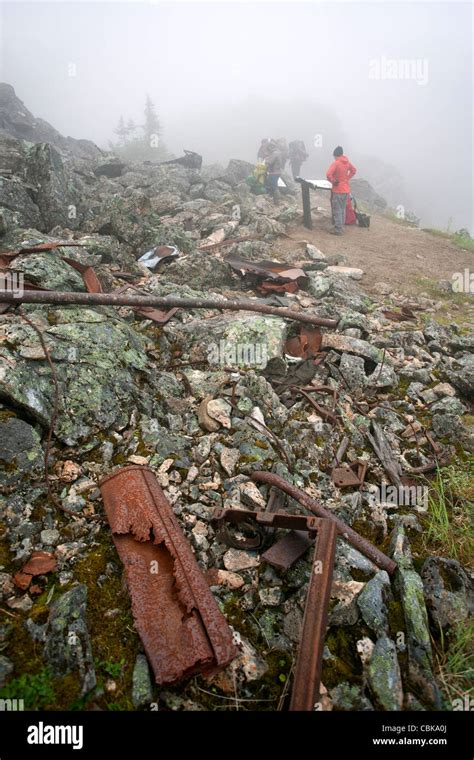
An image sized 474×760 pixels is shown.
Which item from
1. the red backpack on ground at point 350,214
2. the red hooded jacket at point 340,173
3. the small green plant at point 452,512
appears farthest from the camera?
the red backpack on ground at point 350,214

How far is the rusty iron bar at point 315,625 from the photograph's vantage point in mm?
1669

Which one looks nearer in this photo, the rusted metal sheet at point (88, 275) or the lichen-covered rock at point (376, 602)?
the lichen-covered rock at point (376, 602)

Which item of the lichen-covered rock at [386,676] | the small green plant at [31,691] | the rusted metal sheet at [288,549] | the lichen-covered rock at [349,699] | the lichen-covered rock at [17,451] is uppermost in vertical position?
the lichen-covered rock at [17,451]

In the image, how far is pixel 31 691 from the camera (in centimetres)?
165

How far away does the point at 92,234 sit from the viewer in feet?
23.4

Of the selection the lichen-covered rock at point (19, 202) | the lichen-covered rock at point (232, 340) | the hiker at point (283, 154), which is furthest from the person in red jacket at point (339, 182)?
the lichen-covered rock at point (232, 340)

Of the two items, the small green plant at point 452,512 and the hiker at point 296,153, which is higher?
the hiker at point 296,153

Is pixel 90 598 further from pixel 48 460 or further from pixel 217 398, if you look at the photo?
pixel 217 398

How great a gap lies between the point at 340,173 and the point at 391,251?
8.36 ft

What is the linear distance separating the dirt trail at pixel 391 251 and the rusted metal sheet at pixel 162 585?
264 inches

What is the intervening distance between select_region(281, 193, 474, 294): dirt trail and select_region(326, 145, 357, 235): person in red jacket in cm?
43

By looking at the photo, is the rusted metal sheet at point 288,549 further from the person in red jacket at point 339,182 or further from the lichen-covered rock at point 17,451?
the person in red jacket at point 339,182
